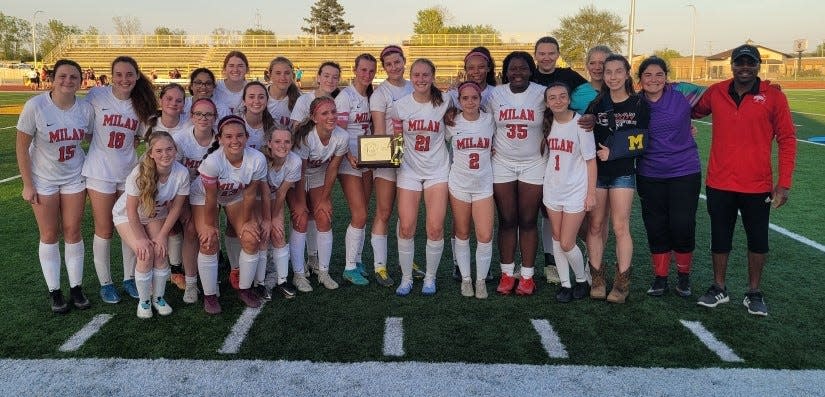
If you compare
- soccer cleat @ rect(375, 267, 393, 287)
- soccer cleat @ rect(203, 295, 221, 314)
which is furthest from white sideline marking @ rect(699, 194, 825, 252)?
soccer cleat @ rect(203, 295, 221, 314)

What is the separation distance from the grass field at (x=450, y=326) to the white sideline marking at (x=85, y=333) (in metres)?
0.04

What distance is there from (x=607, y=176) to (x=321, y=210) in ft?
6.40

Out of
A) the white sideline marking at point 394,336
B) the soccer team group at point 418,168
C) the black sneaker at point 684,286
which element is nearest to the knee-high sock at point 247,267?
the soccer team group at point 418,168

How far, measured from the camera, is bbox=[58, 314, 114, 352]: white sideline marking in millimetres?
3322

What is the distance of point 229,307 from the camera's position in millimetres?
3994

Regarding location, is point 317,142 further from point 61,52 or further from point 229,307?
point 61,52

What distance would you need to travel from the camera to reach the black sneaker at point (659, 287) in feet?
13.9

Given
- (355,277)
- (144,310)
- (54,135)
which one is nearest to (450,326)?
(355,277)

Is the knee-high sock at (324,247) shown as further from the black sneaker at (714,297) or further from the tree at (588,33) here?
the tree at (588,33)

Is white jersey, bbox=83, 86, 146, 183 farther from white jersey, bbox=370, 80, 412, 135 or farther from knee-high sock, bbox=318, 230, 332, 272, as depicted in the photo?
white jersey, bbox=370, 80, 412, 135

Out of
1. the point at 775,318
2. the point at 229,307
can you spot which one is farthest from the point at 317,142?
the point at 775,318

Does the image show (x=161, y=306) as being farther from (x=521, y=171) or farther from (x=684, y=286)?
(x=684, y=286)

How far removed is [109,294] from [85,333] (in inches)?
21.9

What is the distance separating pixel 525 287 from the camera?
424cm
